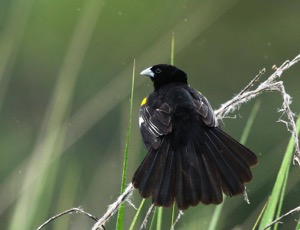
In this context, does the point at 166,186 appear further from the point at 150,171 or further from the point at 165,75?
the point at 165,75

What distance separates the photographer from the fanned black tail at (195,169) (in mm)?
3127

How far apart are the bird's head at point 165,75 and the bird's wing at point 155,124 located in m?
0.45

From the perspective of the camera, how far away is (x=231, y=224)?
10.5 meters

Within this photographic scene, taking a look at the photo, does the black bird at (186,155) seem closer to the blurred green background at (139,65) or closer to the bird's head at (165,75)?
the bird's head at (165,75)

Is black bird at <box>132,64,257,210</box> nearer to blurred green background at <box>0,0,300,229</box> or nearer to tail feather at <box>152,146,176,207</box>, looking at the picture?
tail feather at <box>152,146,176,207</box>

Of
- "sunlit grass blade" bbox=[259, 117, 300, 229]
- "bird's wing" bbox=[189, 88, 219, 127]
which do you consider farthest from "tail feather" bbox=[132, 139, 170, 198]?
"sunlit grass blade" bbox=[259, 117, 300, 229]

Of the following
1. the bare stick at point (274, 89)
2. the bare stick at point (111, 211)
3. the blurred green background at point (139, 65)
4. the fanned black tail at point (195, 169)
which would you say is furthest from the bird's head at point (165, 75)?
the blurred green background at point (139, 65)

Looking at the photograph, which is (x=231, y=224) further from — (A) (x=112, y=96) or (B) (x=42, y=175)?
(B) (x=42, y=175)

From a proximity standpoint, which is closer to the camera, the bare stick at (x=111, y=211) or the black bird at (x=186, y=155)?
the bare stick at (x=111, y=211)

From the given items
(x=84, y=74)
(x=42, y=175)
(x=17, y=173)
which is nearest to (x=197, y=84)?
(x=84, y=74)

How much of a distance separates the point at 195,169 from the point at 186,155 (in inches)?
4.1

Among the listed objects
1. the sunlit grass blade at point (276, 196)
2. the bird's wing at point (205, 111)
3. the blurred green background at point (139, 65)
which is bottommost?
the sunlit grass blade at point (276, 196)

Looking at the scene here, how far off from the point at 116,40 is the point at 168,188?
1133 cm

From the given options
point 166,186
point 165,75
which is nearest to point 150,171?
point 166,186
